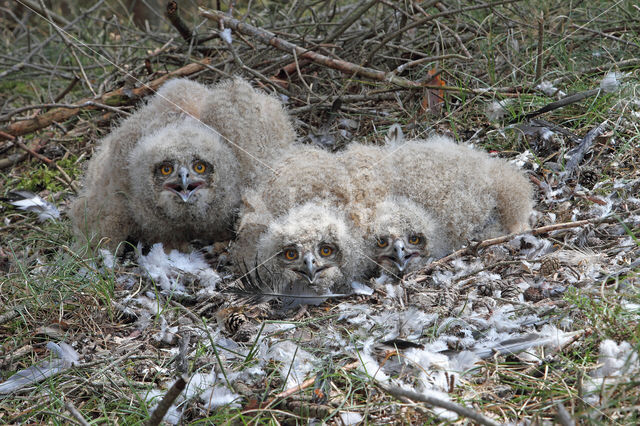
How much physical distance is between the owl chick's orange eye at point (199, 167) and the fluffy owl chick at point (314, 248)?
75cm

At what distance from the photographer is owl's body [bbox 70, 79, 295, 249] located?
4.45 metres

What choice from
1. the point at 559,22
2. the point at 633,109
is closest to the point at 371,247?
the point at 633,109

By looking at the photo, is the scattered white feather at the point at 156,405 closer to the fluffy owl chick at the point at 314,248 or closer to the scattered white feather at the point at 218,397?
the scattered white feather at the point at 218,397

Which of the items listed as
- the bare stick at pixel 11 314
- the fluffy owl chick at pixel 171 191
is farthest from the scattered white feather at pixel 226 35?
the bare stick at pixel 11 314

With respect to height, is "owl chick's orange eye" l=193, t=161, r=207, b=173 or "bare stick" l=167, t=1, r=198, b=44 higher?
"bare stick" l=167, t=1, r=198, b=44

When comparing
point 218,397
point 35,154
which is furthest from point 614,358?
point 35,154

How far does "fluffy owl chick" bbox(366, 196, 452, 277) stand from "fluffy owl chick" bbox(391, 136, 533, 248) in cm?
14

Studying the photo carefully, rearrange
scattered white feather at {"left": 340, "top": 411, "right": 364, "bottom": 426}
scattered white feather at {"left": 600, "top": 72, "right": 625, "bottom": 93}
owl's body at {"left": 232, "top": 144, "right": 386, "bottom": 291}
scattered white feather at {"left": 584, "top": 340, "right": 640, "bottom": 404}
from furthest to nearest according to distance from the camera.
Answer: scattered white feather at {"left": 600, "top": 72, "right": 625, "bottom": 93}, owl's body at {"left": 232, "top": 144, "right": 386, "bottom": 291}, scattered white feather at {"left": 340, "top": 411, "right": 364, "bottom": 426}, scattered white feather at {"left": 584, "top": 340, "right": 640, "bottom": 404}

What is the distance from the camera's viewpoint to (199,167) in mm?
4469

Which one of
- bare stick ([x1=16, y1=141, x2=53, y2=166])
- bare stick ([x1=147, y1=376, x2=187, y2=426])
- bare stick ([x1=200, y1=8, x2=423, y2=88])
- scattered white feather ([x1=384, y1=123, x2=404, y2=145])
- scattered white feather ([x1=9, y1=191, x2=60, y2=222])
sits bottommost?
scattered white feather ([x1=9, y1=191, x2=60, y2=222])

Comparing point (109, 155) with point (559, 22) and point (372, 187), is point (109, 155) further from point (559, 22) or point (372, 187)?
point (559, 22)

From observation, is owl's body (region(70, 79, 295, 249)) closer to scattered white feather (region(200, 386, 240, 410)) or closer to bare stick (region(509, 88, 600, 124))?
scattered white feather (region(200, 386, 240, 410))

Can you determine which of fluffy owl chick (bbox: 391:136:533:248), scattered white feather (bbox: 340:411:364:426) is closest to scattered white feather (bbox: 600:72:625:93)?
fluffy owl chick (bbox: 391:136:533:248)

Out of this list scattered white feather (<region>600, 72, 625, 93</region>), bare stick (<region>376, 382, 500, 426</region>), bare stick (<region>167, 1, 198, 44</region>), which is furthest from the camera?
bare stick (<region>167, 1, 198, 44</region>)
